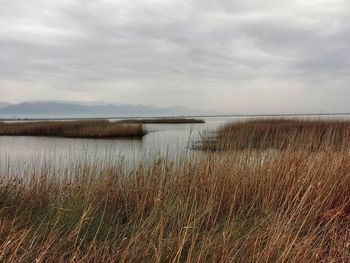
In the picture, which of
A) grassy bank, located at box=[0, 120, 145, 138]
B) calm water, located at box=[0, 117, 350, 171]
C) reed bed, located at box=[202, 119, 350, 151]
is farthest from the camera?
grassy bank, located at box=[0, 120, 145, 138]

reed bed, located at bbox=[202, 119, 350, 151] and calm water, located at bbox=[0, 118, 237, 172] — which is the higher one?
reed bed, located at bbox=[202, 119, 350, 151]

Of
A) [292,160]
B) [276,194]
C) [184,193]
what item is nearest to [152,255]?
[184,193]

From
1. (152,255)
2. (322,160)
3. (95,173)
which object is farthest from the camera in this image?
(95,173)

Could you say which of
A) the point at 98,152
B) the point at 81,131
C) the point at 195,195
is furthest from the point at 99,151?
the point at 81,131

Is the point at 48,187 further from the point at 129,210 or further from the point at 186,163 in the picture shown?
the point at 186,163

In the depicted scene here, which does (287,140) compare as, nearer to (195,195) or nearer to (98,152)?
(195,195)

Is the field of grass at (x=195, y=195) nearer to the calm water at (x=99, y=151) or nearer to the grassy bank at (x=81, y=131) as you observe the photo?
the calm water at (x=99, y=151)

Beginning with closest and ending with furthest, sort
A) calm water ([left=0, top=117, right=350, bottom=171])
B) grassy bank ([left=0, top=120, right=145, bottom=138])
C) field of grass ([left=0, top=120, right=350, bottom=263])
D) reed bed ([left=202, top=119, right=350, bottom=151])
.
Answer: field of grass ([left=0, top=120, right=350, bottom=263]), reed bed ([left=202, top=119, right=350, bottom=151]), calm water ([left=0, top=117, right=350, bottom=171]), grassy bank ([left=0, top=120, right=145, bottom=138])

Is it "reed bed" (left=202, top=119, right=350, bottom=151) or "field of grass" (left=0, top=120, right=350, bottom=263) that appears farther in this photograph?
"reed bed" (left=202, top=119, right=350, bottom=151)

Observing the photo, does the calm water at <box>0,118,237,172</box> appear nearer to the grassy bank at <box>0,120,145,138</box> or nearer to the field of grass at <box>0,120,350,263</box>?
the field of grass at <box>0,120,350,263</box>

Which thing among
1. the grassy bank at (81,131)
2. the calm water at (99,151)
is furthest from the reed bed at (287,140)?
the grassy bank at (81,131)

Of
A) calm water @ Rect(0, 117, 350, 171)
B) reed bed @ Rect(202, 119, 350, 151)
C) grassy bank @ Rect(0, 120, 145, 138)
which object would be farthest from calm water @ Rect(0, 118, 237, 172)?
grassy bank @ Rect(0, 120, 145, 138)

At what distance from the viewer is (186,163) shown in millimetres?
5359

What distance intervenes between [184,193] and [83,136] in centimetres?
2107
